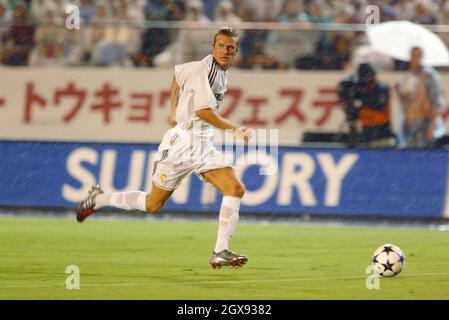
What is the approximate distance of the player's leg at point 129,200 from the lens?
12.8 metres

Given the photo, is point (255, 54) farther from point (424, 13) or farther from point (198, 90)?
point (198, 90)

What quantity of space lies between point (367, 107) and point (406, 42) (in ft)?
3.60

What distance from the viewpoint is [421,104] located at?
62.2 feet

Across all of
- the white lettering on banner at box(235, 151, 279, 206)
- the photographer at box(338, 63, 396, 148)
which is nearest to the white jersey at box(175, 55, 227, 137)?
the white lettering on banner at box(235, 151, 279, 206)

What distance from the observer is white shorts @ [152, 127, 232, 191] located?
12.4 metres

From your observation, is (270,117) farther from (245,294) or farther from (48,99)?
(245,294)

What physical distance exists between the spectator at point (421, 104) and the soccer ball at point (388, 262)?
6828 mm

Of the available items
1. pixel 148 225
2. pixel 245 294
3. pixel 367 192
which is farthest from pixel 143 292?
pixel 367 192

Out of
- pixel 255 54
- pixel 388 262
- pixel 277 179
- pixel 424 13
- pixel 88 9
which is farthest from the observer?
pixel 88 9

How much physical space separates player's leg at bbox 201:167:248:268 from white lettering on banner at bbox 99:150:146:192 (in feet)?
19.6

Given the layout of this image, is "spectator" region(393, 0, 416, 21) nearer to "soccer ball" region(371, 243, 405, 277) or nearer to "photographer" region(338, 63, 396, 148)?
"photographer" region(338, 63, 396, 148)

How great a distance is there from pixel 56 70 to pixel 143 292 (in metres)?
9.03

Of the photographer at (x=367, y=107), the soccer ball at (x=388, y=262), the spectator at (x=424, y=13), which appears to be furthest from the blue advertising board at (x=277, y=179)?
the soccer ball at (x=388, y=262)

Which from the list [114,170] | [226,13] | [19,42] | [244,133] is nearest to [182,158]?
[244,133]
